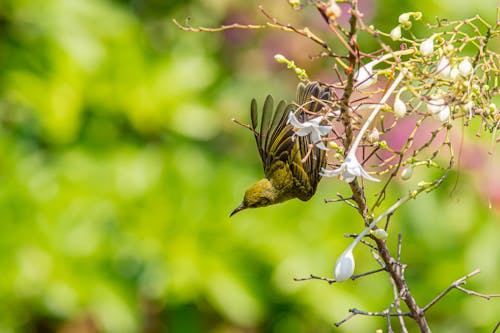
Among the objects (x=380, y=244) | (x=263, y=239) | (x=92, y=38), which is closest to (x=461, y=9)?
(x=263, y=239)

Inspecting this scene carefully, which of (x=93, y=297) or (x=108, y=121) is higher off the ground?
(x=108, y=121)

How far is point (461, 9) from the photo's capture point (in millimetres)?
3020

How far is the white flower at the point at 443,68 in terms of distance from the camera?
777 mm

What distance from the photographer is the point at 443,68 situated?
2.55 feet

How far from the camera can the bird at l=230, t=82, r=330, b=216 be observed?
1077 millimetres

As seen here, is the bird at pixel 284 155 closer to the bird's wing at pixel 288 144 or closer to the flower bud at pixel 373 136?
the bird's wing at pixel 288 144

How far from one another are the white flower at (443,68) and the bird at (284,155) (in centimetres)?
24

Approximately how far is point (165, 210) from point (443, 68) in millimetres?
2166

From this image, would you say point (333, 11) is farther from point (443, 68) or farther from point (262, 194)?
point (262, 194)

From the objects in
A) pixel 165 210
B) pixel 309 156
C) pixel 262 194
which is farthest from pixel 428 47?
pixel 165 210

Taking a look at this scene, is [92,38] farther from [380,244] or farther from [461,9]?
[380,244]

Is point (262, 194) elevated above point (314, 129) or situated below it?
above

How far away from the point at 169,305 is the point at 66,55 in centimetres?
100

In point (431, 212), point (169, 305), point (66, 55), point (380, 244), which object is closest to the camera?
Result: point (380, 244)
